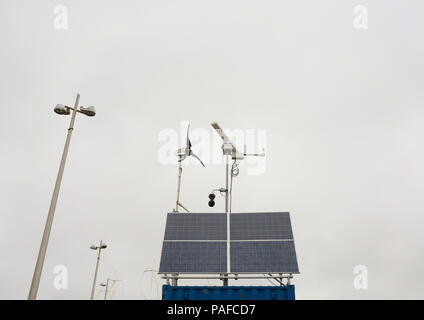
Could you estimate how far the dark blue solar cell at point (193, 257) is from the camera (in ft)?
47.9

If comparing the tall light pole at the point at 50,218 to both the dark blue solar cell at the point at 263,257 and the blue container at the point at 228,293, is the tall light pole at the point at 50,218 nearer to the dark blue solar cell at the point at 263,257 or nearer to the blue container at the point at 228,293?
the blue container at the point at 228,293

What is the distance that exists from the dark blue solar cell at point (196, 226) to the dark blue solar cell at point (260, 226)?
64cm

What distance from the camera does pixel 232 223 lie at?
17.1m

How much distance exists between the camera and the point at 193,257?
1513cm

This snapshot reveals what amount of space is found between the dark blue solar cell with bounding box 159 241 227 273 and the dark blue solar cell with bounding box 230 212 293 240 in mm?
1256

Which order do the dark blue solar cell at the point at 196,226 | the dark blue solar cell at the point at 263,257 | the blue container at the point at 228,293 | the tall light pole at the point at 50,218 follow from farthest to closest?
the dark blue solar cell at the point at 196,226 < the dark blue solar cell at the point at 263,257 < the blue container at the point at 228,293 < the tall light pole at the point at 50,218

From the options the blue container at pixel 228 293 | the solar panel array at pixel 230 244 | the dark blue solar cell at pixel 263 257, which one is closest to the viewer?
the blue container at pixel 228 293

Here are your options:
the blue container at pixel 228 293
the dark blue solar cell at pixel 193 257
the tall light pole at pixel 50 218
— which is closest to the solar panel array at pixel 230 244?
the dark blue solar cell at pixel 193 257

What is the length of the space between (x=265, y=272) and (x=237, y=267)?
1.32 metres
